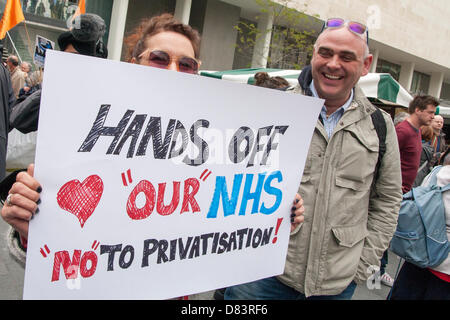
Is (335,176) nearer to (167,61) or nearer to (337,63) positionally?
(337,63)

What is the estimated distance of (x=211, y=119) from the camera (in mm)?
1354

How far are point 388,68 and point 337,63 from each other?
26470 mm

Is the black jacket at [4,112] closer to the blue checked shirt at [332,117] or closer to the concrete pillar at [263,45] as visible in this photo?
the blue checked shirt at [332,117]

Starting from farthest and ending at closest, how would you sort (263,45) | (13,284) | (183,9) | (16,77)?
(263,45) → (183,9) → (16,77) → (13,284)

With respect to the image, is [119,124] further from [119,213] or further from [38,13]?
[38,13]

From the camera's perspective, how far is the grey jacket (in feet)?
5.90

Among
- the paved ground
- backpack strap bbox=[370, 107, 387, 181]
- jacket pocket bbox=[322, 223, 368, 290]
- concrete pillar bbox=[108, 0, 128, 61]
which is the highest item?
concrete pillar bbox=[108, 0, 128, 61]

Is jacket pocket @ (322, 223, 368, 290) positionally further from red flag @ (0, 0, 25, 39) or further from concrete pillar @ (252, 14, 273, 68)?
concrete pillar @ (252, 14, 273, 68)

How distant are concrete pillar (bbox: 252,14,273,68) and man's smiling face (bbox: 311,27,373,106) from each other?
46.7 ft

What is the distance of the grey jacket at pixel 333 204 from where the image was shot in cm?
180

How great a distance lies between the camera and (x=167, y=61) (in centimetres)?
149

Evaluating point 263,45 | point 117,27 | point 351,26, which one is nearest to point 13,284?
point 351,26

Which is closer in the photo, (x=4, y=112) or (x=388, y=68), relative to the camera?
(x=4, y=112)

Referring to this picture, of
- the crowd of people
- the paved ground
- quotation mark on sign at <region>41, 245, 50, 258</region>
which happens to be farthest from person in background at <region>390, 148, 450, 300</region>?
quotation mark on sign at <region>41, 245, 50, 258</region>
